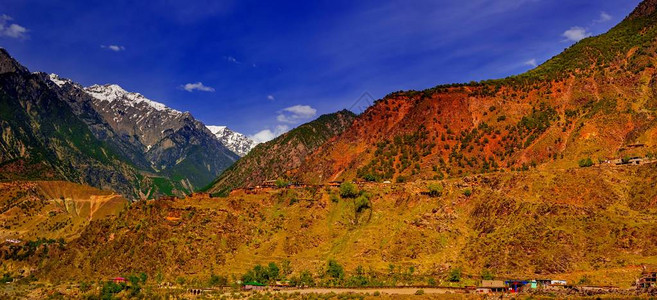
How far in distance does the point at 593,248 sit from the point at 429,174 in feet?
175

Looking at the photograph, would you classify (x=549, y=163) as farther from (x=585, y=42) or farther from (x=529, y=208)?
(x=585, y=42)

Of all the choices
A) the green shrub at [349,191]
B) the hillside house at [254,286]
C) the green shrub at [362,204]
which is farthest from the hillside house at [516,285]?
the green shrub at [349,191]

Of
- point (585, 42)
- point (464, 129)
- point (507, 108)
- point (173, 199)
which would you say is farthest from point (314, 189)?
point (585, 42)

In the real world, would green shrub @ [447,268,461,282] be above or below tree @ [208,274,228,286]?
below

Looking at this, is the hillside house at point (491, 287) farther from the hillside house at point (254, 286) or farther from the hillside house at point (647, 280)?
the hillside house at point (254, 286)

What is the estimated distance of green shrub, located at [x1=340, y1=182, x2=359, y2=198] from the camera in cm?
11062

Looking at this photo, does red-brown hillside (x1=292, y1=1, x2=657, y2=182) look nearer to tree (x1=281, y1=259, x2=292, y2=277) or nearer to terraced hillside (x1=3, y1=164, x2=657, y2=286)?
terraced hillside (x1=3, y1=164, x2=657, y2=286)

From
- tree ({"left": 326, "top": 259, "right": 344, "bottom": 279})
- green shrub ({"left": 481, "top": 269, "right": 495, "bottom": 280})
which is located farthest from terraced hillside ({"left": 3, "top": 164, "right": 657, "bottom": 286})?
tree ({"left": 326, "top": 259, "right": 344, "bottom": 279})

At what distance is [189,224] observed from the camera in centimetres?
10331

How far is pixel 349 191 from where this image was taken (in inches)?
4353

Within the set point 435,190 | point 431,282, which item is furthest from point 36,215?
point 431,282

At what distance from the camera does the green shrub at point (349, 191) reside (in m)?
111

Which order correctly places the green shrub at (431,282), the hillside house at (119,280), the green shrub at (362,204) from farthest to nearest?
the green shrub at (362,204) < the hillside house at (119,280) < the green shrub at (431,282)

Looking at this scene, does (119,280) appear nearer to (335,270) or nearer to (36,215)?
(335,270)
